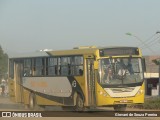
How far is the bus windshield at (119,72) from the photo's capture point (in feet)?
70.1

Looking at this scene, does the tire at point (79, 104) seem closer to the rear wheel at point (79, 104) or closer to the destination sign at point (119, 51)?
the rear wheel at point (79, 104)

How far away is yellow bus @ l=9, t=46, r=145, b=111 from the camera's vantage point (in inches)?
842

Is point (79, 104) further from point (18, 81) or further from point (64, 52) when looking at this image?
point (18, 81)

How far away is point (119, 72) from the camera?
2141 centimetres

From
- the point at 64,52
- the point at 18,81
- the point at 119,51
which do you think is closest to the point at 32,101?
the point at 18,81

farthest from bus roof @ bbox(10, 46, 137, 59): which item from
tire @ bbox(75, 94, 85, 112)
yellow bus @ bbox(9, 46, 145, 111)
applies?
tire @ bbox(75, 94, 85, 112)

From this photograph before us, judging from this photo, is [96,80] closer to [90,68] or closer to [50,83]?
[90,68]

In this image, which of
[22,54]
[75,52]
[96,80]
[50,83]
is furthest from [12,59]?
[96,80]

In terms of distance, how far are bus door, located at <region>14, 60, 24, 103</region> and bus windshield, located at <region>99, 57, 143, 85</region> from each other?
735 cm

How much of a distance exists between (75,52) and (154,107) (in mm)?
7097

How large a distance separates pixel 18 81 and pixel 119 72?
830cm

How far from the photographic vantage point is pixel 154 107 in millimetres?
27891

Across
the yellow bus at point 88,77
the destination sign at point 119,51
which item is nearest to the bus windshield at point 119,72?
the yellow bus at point 88,77

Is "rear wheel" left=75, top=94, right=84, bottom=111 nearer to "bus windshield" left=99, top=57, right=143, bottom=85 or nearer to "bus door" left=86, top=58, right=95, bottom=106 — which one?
"bus door" left=86, top=58, right=95, bottom=106
